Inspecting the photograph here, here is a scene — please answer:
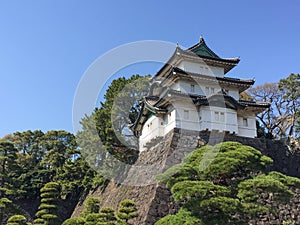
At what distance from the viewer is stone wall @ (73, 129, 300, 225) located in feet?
48.9

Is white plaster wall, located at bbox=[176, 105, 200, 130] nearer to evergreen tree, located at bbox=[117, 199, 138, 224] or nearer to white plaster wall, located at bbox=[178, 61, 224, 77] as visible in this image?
white plaster wall, located at bbox=[178, 61, 224, 77]

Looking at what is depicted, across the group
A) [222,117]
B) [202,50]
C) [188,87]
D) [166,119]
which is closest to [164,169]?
[166,119]

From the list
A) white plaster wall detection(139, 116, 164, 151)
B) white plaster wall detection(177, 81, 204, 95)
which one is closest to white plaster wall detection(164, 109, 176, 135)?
white plaster wall detection(139, 116, 164, 151)

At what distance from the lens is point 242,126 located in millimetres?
19547

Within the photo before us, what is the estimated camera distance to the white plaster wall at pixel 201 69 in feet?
68.4

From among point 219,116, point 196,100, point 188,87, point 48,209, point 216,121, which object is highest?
point 188,87

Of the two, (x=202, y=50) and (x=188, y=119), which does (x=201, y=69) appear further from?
(x=188, y=119)

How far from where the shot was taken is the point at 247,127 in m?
19.7

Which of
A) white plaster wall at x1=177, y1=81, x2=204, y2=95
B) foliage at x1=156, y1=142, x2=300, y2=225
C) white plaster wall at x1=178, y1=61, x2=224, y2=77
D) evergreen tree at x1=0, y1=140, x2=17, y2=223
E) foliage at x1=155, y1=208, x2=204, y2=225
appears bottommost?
foliage at x1=155, y1=208, x2=204, y2=225

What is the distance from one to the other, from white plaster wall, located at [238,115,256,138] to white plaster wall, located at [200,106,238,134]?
0.84 m

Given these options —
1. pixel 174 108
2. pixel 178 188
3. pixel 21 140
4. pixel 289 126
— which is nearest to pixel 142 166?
pixel 174 108

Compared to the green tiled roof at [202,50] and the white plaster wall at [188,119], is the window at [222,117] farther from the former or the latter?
the green tiled roof at [202,50]

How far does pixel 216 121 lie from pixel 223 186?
7740 mm

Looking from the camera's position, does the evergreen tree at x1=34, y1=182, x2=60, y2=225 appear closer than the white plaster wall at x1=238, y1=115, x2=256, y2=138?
Yes
